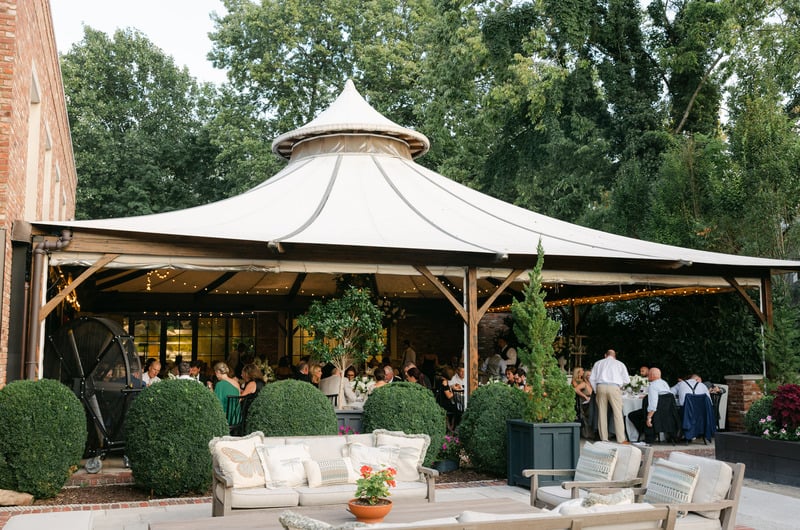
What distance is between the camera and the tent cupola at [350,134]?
37.7ft

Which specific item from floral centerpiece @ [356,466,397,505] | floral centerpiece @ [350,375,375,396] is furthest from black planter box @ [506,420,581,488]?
floral centerpiece @ [356,466,397,505]

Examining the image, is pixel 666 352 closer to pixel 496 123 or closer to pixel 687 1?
pixel 496 123

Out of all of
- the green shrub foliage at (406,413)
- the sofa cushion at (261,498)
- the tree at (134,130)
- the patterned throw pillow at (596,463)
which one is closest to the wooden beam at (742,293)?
the green shrub foliage at (406,413)

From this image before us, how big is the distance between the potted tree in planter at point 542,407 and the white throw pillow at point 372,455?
1713 mm

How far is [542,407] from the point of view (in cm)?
697

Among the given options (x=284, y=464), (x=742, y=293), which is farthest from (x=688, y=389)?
(x=284, y=464)

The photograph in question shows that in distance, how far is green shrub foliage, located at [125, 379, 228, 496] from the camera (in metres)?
→ 6.34

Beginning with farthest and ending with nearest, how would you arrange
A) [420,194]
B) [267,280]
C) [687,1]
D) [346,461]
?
[687,1] < [267,280] < [420,194] < [346,461]

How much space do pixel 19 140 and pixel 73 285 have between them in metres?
1.75

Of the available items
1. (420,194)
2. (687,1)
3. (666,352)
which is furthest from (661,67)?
(420,194)

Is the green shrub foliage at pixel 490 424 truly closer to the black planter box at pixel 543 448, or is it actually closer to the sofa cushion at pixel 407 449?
the black planter box at pixel 543 448

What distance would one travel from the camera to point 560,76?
15922 mm

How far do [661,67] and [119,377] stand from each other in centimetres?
1431

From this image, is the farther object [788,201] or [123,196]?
[123,196]
